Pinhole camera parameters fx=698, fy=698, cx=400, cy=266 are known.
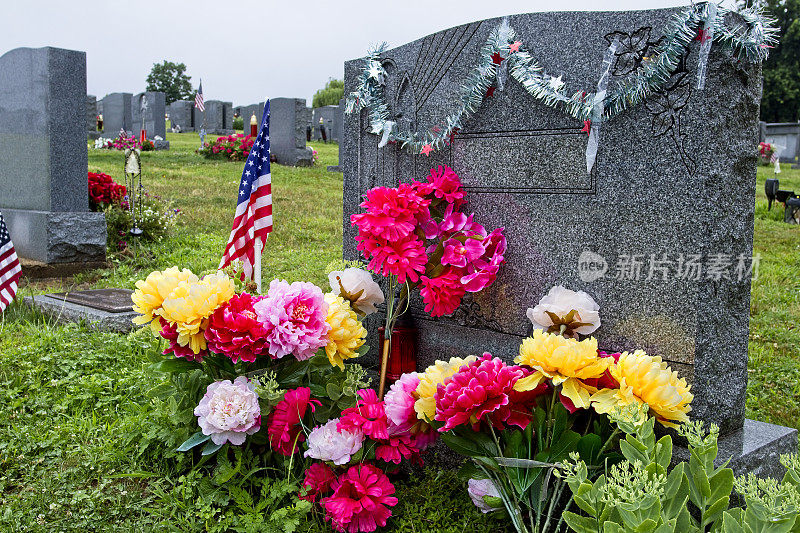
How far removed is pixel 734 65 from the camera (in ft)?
7.27

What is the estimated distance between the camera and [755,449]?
2344 millimetres

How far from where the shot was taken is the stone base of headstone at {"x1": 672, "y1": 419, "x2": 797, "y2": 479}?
2.28 metres

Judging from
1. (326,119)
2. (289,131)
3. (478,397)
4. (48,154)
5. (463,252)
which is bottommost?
(478,397)

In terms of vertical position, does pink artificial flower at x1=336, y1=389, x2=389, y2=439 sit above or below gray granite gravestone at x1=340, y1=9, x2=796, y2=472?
below

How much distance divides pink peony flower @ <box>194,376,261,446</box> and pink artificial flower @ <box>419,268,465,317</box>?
2.46ft

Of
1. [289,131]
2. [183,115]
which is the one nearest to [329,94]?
[183,115]

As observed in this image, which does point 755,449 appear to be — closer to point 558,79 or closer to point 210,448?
point 558,79

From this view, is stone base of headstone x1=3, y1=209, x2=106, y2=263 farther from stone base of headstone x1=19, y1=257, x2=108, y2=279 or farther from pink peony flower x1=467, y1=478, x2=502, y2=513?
pink peony flower x1=467, y1=478, x2=502, y2=513

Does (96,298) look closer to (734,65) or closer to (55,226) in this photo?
(55,226)

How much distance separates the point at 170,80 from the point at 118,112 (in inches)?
1507

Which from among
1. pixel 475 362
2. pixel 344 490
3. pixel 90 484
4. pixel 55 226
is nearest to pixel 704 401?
pixel 475 362

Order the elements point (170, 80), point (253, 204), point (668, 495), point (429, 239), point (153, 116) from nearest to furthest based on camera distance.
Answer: point (668, 495) < point (429, 239) < point (253, 204) < point (153, 116) < point (170, 80)


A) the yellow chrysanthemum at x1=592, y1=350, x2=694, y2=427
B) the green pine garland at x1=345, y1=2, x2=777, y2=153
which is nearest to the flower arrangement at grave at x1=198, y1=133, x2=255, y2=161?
the green pine garland at x1=345, y1=2, x2=777, y2=153

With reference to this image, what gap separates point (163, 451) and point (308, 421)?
62 centimetres
